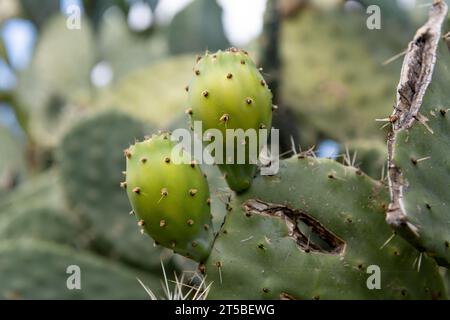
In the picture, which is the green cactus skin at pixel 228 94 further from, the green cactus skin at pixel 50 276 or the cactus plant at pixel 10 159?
the cactus plant at pixel 10 159

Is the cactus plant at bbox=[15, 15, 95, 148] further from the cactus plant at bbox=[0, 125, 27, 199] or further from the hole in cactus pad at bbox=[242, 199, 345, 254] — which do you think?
the hole in cactus pad at bbox=[242, 199, 345, 254]

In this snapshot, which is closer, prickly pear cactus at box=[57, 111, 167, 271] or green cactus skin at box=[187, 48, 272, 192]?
green cactus skin at box=[187, 48, 272, 192]

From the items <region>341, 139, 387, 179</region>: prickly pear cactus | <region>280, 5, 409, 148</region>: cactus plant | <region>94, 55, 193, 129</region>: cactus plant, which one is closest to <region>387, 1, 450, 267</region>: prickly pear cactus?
<region>341, 139, 387, 179</region>: prickly pear cactus

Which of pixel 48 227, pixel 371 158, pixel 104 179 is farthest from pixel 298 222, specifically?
pixel 48 227

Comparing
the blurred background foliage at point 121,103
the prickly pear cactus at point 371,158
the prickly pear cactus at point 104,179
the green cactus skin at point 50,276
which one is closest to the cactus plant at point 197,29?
the blurred background foliage at point 121,103

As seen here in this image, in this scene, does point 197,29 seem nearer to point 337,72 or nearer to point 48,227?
point 337,72

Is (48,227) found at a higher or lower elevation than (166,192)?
lower

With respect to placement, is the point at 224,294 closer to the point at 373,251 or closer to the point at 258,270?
the point at 258,270
